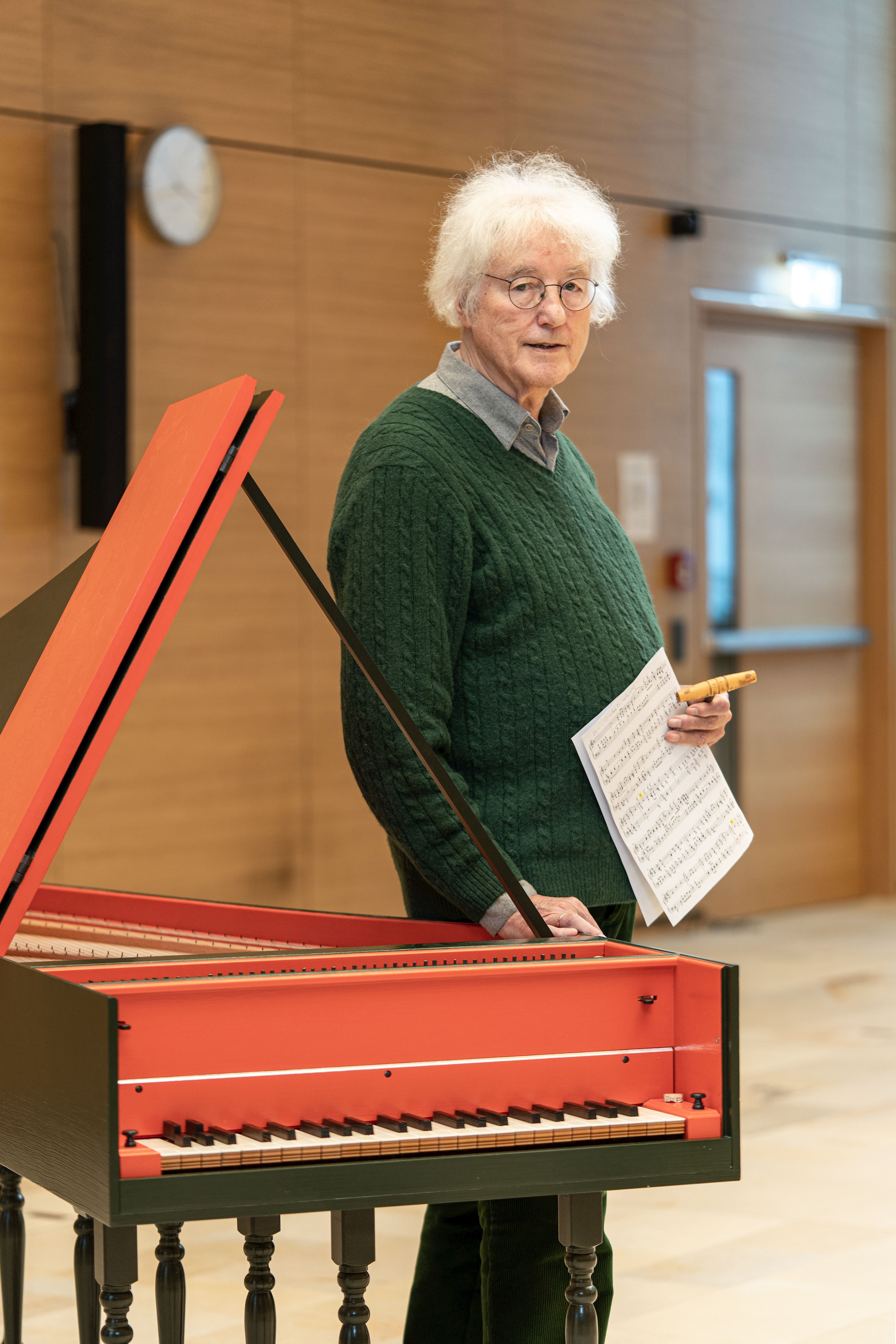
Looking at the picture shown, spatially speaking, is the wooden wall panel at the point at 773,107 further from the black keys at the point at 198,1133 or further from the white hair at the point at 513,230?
the black keys at the point at 198,1133

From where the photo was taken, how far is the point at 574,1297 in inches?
69.7

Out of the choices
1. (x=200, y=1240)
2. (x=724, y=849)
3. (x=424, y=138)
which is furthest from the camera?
(x=424, y=138)

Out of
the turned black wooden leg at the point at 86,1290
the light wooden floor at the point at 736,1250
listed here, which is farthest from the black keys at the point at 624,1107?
the light wooden floor at the point at 736,1250

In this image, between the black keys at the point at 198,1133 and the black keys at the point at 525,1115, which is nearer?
the black keys at the point at 198,1133

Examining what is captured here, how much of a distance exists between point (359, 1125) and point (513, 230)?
1101 millimetres

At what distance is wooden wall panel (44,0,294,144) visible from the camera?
480 cm

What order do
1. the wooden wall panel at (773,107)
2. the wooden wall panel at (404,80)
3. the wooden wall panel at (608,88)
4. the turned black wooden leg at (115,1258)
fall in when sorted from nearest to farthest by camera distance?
the turned black wooden leg at (115,1258)
the wooden wall panel at (404,80)
the wooden wall panel at (608,88)
the wooden wall panel at (773,107)

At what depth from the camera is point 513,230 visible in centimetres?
218

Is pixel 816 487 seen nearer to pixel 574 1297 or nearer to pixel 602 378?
pixel 602 378

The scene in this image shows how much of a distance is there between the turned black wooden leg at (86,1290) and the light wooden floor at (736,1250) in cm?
39

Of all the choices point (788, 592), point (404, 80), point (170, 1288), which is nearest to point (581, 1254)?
point (170, 1288)

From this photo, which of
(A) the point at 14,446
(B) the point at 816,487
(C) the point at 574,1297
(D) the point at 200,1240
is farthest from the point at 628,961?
(B) the point at 816,487

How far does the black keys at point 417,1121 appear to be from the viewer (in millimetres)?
1630

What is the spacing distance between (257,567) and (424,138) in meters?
1.51
